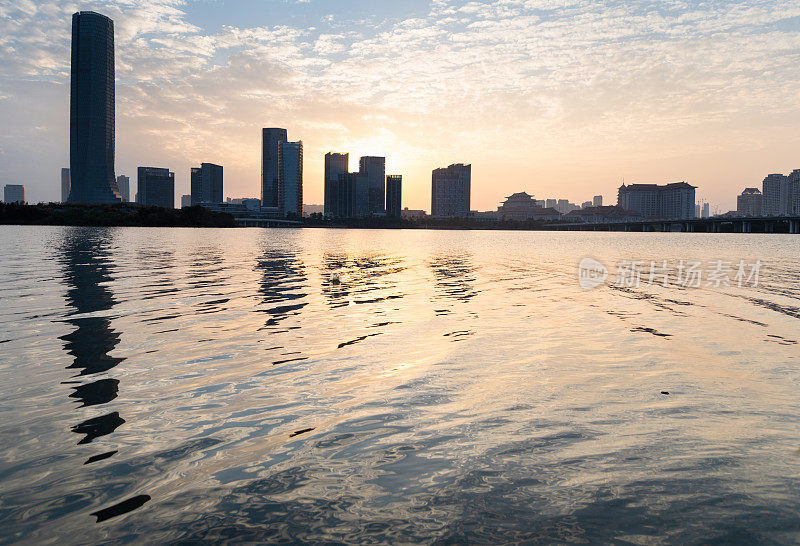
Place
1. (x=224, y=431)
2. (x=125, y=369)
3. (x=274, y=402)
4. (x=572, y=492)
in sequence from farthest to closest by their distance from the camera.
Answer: (x=125, y=369) < (x=274, y=402) < (x=224, y=431) < (x=572, y=492)

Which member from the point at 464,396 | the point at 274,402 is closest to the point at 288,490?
the point at 274,402

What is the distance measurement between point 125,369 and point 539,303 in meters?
17.9

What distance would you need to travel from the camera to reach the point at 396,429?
849 centimetres

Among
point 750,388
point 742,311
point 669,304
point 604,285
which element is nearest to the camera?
point 750,388

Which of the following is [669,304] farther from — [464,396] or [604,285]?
[464,396]

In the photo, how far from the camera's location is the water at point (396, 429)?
5.70 meters

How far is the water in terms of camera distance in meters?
5.70

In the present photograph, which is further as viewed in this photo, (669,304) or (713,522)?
(669,304)

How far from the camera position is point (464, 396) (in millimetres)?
10336

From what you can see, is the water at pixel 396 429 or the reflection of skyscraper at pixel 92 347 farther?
the reflection of skyscraper at pixel 92 347

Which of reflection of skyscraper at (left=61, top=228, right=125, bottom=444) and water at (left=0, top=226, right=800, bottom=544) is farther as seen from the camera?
reflection of skyscraper at (left=61, top=228, right=125, bottom=444)

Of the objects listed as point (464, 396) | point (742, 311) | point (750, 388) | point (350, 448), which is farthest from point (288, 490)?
point (742, 311)

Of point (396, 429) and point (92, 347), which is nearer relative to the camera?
point (396, 429)

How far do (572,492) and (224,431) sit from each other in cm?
548
